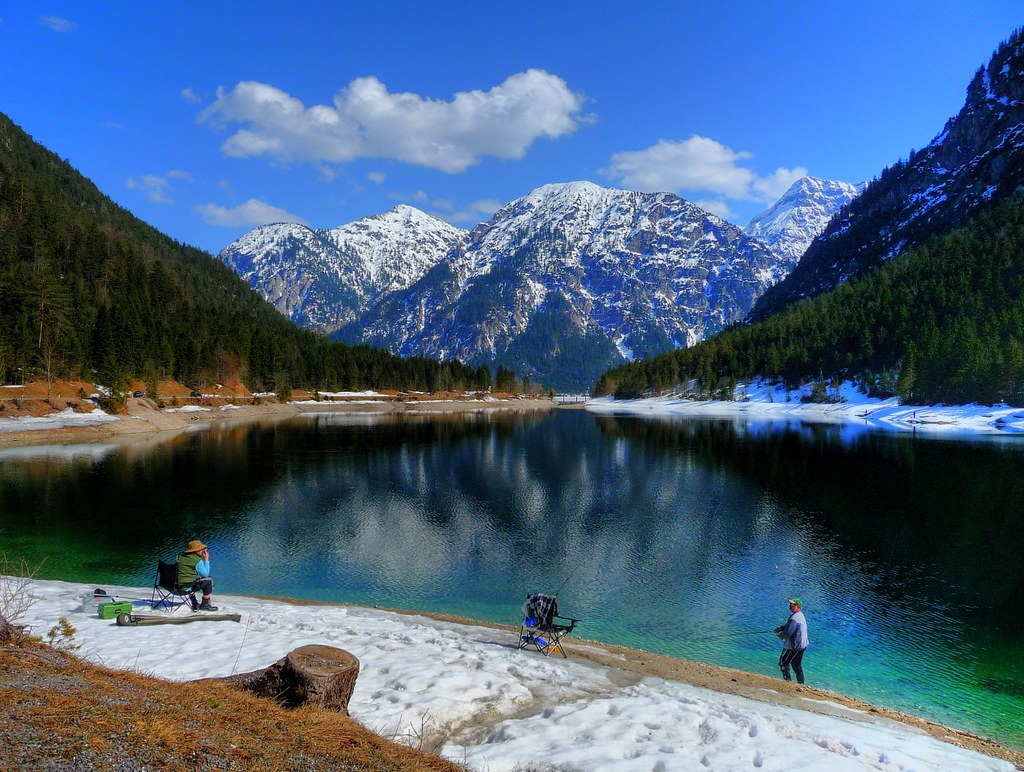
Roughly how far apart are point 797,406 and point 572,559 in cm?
14921

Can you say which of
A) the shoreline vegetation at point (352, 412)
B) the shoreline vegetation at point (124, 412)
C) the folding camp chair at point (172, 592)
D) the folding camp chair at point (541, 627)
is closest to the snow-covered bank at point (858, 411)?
the shoreline vegetation at point (352, 412)

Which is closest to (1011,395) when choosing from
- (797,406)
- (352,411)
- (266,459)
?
(797,406)

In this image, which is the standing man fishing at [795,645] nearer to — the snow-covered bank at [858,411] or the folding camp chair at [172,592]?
the folding camp chair at [172,592]

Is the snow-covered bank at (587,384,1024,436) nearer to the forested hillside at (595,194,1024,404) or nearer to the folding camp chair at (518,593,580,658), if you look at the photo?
the forested hillside at (595,194,1024,404)

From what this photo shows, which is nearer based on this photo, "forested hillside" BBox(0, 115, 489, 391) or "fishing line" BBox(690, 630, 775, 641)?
"fishing line" BBox(690, 630, 775, 641)

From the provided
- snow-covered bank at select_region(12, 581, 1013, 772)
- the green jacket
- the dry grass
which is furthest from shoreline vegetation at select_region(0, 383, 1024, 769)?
the dry grass

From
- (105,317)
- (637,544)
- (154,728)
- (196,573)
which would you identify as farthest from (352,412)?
(154,728)

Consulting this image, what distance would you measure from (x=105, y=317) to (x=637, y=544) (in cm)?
11363

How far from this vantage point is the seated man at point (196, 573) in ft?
54.5

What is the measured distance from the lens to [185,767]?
17.2ft

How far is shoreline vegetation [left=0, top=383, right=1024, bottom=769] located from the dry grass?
9.79 meters

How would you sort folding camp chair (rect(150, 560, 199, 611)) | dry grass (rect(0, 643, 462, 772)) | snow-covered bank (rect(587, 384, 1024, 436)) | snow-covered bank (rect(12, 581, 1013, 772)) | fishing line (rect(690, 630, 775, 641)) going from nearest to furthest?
dry grass (rect(0, 643, 462, 772)) → snow-covered bank (rect(12, 581, 1013, 772)) → folding camp chair (rect(150, 560, 199, 611)) → fishing line (rect(690, 630, 775, 641)) → snow-covered bank (rect(587, 384, 1024, 436))

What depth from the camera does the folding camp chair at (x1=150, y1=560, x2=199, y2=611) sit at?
54.4ft

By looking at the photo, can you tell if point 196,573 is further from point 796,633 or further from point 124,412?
point 124,412
